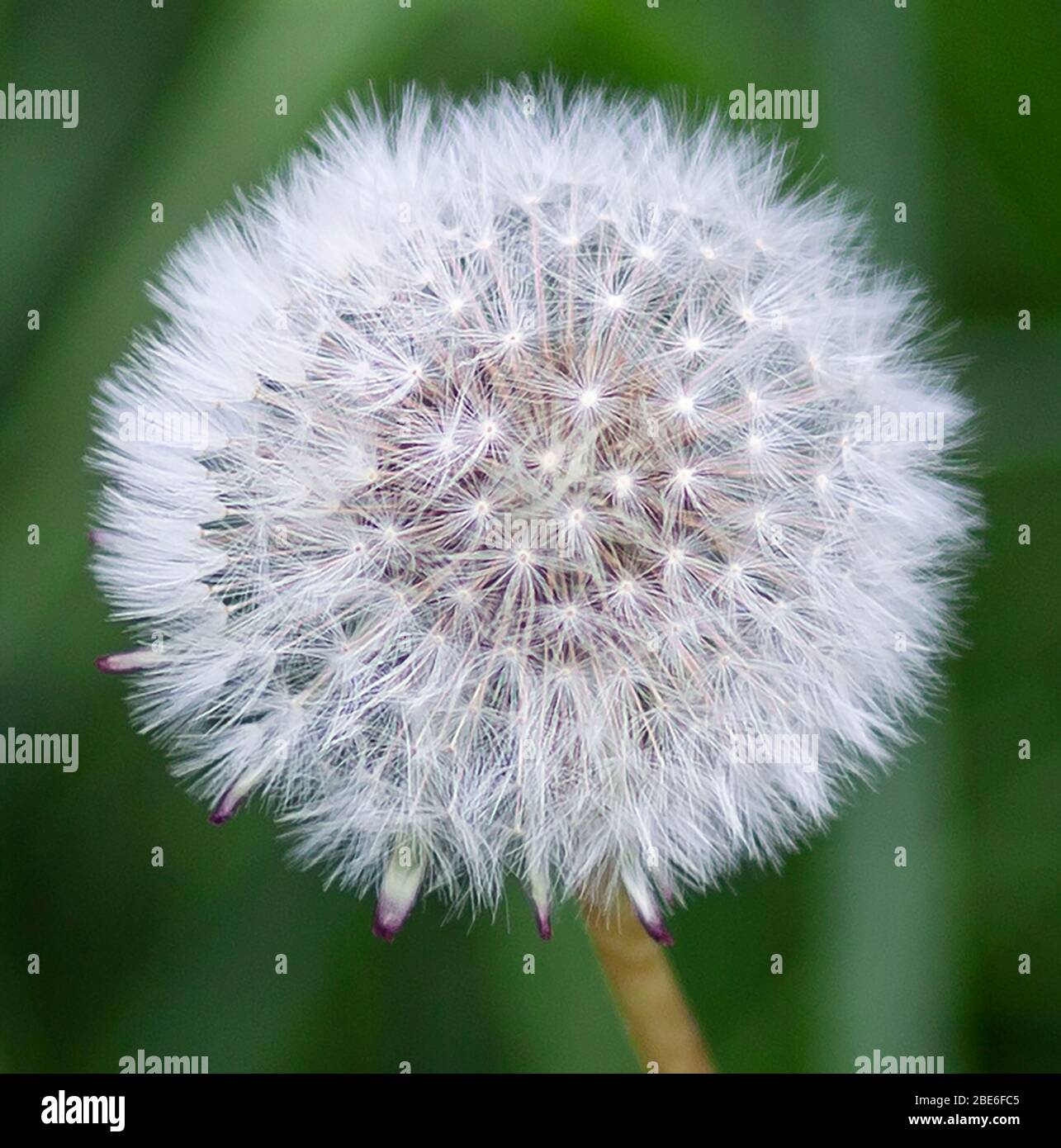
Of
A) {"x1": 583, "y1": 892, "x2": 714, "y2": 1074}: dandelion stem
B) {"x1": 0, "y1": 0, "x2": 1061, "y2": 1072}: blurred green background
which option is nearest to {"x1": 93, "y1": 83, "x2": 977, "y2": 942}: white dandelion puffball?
{"x1": 583, "y1": 892, "x2": 714, "y2": 1074}: dandelion stem

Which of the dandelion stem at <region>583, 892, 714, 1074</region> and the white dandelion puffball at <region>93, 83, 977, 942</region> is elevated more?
the white dandelion puffball at <region>93, 83, 977, 942</region>

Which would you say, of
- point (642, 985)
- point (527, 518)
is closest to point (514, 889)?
point (642, 985)

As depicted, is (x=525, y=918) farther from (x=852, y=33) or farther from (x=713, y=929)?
(x=852, y=33)

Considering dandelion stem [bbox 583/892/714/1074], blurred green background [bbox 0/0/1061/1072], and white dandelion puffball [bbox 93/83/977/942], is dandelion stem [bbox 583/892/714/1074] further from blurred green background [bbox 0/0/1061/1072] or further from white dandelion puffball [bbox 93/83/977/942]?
blurred green background [bbox 0/0/1061/1072]

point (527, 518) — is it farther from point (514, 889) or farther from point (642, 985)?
point (514, 889)

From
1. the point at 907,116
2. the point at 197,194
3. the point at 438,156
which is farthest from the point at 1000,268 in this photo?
the point at 197,194

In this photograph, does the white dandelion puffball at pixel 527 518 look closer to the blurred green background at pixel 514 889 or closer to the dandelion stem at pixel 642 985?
the dandelion stem at pixel 642 985

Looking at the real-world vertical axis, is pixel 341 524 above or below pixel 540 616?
above
